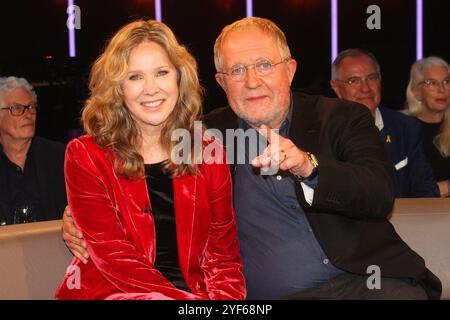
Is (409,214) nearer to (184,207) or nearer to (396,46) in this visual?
(184,207)

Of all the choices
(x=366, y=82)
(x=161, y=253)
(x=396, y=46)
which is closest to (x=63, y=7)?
(x=366, y=82)

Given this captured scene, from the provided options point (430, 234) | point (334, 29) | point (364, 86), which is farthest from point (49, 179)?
point (334, 29)

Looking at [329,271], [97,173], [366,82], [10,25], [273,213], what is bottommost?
[329,271]

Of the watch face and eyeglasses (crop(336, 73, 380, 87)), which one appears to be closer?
the watch face

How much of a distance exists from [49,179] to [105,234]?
4.10 ft

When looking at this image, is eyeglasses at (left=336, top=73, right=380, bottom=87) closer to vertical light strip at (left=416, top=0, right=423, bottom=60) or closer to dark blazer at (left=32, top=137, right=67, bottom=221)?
vertical light strip at (left=416, top=0, right=423, bottom=60)

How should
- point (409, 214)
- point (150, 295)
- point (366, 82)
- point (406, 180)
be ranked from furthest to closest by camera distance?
point (366, 82) → point (406, 180) → point (409, 214) → point (150, 295)

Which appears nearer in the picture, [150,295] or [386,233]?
[150,295]

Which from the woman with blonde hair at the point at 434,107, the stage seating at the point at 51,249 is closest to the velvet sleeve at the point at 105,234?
the stage seating at the point at 51,249

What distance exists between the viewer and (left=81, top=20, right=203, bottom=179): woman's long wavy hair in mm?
2168

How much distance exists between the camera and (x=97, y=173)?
6.97 feet

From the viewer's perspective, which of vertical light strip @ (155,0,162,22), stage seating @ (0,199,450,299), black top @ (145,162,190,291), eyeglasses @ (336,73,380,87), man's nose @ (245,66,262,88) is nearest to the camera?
black top @ (145,162,190,291)

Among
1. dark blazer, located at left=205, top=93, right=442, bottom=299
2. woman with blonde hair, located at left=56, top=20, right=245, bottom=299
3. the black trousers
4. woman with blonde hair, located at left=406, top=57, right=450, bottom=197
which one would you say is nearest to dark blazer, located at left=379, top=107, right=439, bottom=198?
woman with blonde hair, located at left=406, top=57, right=450, bottom=197

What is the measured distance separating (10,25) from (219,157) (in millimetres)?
2484
